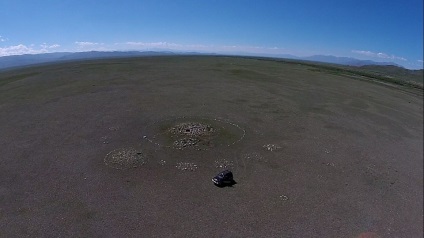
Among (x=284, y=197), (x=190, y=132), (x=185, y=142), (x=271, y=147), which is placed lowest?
(x=284, y=197)

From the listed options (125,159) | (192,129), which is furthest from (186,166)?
(192,129)

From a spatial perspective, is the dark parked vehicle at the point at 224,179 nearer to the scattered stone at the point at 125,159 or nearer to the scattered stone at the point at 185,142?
the scattered stone at the point at 185,142

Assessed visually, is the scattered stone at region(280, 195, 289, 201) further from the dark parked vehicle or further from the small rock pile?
the small rock pile

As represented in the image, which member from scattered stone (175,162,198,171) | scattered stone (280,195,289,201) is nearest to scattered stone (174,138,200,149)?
scattered stone (175,162,198,171)

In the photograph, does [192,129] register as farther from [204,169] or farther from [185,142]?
[204,169]

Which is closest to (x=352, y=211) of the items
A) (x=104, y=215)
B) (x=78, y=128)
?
(x=104, y=215)
